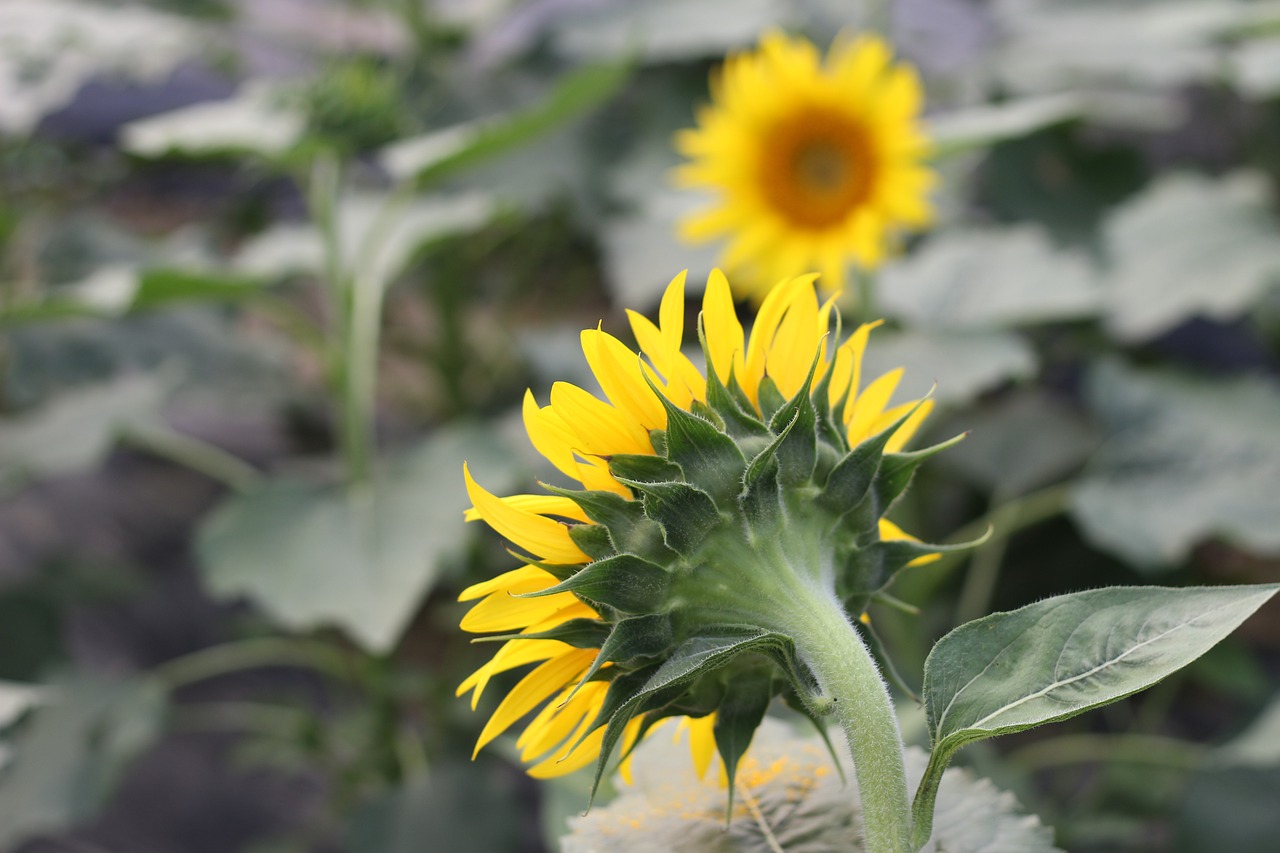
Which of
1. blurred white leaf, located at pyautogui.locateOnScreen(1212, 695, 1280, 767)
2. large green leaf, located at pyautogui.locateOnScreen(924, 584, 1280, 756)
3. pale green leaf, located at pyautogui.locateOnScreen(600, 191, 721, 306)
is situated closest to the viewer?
large green leaf, located at pyautogui.locateOnScreen(924, 584, 1280, 756)

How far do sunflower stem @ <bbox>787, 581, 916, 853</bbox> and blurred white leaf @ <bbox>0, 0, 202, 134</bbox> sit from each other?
3.25 feet

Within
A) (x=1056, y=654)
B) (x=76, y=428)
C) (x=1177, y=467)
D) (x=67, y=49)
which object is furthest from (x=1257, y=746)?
(x=67, y=49)

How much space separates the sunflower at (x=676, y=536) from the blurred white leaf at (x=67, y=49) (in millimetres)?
934

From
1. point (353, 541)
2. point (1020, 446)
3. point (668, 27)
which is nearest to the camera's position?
point (353, 541)

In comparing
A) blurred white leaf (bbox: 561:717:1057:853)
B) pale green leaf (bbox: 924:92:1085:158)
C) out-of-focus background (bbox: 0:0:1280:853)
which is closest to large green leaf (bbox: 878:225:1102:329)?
out-of-focus background (bbox: 0:0:1280:853)

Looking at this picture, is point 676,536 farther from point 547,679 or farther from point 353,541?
point 353,541

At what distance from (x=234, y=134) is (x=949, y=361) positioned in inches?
22.9

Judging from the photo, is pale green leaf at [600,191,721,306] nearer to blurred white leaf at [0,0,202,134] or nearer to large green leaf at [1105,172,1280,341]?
large green leaf at [1105,172,1280,341]

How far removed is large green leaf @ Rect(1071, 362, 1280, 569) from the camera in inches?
33.0

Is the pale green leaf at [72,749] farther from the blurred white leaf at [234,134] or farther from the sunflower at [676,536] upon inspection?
the sunflower at [676,536]

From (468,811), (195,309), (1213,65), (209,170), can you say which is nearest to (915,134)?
(1213,65)

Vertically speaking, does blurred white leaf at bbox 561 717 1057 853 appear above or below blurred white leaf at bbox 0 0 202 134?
below

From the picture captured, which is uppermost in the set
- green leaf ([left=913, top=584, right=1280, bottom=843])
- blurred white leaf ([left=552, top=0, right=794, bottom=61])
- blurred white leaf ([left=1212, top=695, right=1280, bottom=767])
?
blurred white leaf ([left=552, top=0, right=794, bottom=61])

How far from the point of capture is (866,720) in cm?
25
